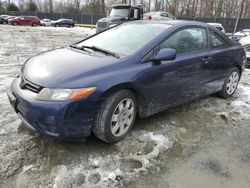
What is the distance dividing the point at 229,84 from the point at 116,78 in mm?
2951

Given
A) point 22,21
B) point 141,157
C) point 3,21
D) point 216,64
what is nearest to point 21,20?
point 22,21

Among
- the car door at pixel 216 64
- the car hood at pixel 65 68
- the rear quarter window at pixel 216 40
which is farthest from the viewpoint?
the rear quarter window at pixel 216 40

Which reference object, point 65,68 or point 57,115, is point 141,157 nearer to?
point 57,115

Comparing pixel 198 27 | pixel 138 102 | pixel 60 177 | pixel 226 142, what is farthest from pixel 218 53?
pixel 60 177

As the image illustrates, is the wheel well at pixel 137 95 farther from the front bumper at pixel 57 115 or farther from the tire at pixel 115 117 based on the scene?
the front bumper at pixel 57 115

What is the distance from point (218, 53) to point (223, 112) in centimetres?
100

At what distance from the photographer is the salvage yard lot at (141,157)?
7.89ft

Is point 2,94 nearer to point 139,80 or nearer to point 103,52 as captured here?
point 103,52

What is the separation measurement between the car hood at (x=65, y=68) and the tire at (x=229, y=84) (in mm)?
2653

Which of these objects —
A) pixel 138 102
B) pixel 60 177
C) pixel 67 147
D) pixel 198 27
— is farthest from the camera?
pixel 198 27

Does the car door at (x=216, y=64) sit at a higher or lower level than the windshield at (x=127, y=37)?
lower

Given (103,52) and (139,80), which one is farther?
(103,52)

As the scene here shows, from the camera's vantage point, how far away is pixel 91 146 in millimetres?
2918

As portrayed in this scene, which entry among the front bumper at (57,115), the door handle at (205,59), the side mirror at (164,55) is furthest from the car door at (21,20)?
the side mirror at (164,55)
